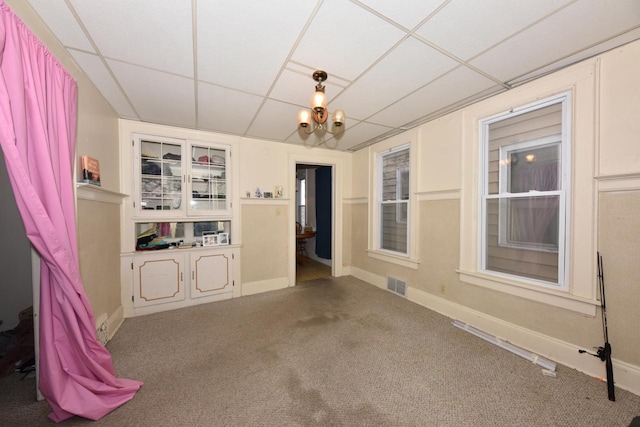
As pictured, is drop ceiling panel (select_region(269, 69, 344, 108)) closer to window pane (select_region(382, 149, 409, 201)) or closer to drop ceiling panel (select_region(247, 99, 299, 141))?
drop ceiling panel (select_region(247, 99, 299, 141))

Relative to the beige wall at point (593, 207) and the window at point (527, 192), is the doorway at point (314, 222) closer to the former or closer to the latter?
the window at point (527, 192)

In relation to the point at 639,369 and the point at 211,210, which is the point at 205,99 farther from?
A: the point at 639,369

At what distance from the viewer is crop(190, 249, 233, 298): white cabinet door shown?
10.6 feet

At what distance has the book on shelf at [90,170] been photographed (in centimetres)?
189

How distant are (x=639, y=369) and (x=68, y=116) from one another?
4.53 metres

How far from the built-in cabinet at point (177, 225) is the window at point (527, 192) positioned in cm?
344

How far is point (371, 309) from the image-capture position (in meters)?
3.00

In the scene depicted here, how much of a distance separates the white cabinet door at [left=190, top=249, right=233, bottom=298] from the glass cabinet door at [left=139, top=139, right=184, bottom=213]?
826mm

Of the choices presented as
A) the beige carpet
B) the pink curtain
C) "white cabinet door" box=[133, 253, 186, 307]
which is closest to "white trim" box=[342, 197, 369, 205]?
the beige carpet

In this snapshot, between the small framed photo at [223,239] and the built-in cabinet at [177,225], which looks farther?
the small framed photo at [223,239]

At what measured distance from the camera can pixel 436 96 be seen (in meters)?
2.37

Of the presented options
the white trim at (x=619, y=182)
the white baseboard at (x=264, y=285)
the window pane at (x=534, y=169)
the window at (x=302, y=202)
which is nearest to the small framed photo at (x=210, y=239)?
the white baseboard at (x=264, y=285)

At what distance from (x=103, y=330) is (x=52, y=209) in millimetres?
1521

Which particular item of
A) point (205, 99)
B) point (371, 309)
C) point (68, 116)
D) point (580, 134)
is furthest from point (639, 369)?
point (68, 116)
